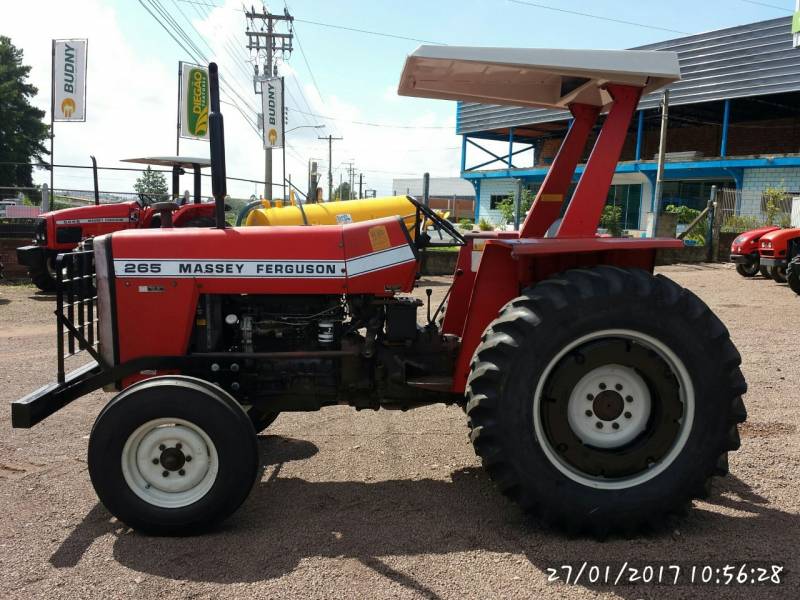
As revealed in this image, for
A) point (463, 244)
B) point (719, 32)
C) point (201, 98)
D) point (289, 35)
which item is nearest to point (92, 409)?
point (463, 244)

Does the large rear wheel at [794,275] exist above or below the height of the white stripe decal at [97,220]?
A: below

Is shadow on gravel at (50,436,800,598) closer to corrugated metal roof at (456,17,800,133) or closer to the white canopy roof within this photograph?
the white canopy roof

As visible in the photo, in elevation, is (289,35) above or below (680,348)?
above

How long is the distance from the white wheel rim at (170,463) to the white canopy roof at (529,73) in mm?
2140

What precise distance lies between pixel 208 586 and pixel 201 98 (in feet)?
53.7

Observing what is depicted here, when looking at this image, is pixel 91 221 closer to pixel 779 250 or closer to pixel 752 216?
pixel 779 250

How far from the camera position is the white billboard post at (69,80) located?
1494cm

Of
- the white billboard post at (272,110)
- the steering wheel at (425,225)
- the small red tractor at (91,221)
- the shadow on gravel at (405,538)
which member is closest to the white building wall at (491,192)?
the white billboard post at (272,110)

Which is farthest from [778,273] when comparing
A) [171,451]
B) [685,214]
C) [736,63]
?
[736,63]

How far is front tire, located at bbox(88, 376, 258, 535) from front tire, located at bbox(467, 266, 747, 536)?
3.64ft

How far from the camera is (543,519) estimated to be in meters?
3.07

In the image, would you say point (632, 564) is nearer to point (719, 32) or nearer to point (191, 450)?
point (191, 450)

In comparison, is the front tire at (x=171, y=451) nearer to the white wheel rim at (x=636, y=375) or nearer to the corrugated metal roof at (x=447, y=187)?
the white wheel rim at (x=636, y=375)

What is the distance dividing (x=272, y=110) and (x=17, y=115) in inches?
1154
